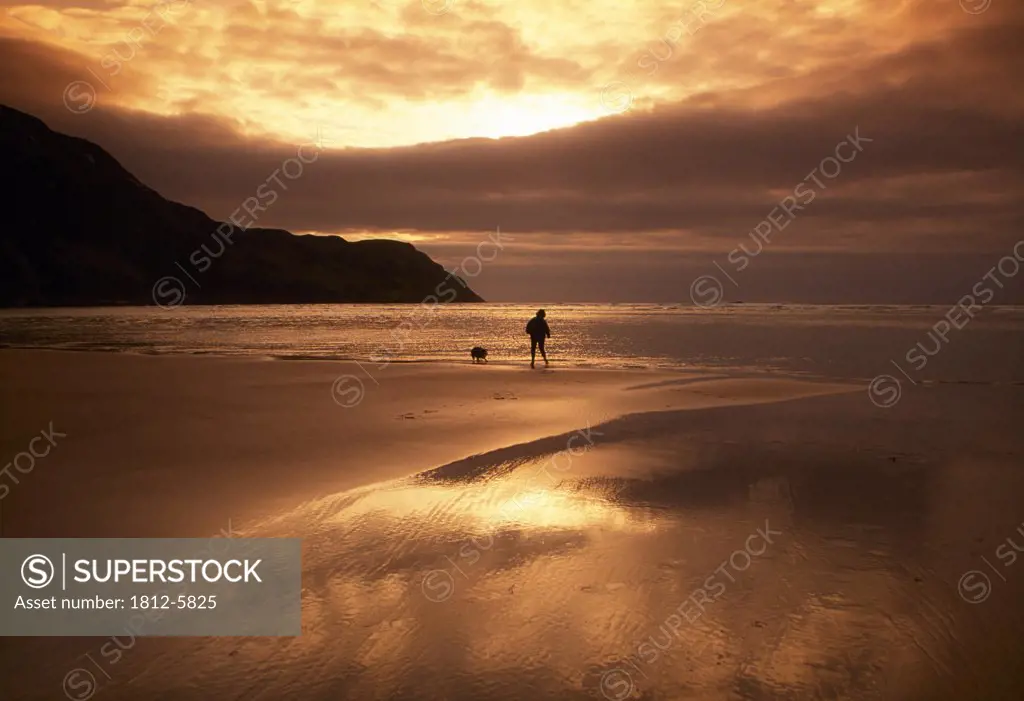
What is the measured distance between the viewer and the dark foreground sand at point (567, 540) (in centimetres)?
485

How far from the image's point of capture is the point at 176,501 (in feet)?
28.6

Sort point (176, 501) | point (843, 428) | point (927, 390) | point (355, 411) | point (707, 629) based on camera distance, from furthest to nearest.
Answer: point (927, 390), point (355, 411), point (843, 428), point (176, 501), point (707, 629)

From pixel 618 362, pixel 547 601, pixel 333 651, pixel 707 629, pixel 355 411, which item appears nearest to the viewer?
pixel 333 651

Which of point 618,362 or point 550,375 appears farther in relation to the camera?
point 618,362

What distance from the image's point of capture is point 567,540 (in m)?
7.48

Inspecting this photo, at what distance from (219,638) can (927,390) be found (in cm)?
2143

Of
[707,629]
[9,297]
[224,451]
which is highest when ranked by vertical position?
[9,297]

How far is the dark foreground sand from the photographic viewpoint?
15.9 feet

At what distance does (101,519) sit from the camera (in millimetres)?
7906

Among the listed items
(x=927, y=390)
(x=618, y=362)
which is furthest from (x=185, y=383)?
(x=927, y=390)

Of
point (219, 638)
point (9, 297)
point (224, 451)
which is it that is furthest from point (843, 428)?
point (9, 297)

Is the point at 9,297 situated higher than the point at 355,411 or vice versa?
the point at 9,297

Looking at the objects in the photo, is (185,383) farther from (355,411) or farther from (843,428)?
(843,428)

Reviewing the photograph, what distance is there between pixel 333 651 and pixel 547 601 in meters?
Answer: 1.77
